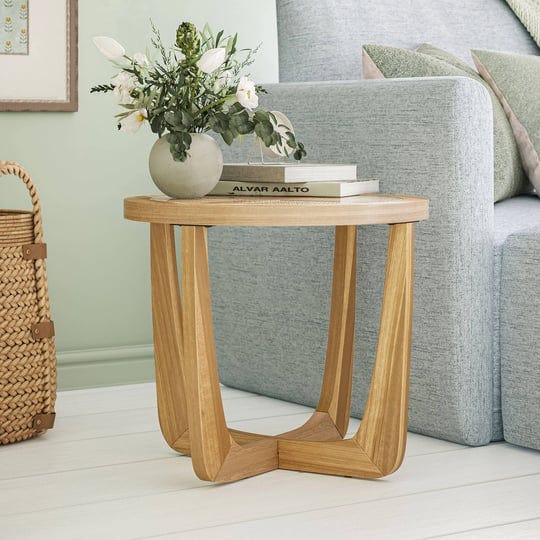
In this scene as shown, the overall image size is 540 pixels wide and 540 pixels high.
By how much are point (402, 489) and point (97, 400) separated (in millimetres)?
865

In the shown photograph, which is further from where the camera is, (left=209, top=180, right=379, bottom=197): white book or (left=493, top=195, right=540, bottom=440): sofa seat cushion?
(left=493, top=195, right=540, bottom=440): sofa seat cushion

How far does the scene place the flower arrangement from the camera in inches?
61.4

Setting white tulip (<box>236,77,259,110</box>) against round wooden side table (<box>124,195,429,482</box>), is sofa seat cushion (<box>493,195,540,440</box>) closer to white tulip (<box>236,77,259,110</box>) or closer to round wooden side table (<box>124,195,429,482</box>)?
round wooden side table (<box>124,195,429,482</box>)

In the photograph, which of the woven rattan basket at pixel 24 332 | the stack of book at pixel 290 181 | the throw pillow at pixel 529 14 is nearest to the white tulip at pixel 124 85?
the stack of book at pixel 290 181

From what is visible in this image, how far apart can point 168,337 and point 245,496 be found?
0.33 metres

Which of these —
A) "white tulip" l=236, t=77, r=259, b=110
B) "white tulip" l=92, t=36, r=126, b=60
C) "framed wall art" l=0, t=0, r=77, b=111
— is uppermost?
"framed wall art" l=0, t=0, r=77, b=111

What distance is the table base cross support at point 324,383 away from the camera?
1.56 metres

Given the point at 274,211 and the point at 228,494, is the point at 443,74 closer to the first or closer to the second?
the point at 274,211

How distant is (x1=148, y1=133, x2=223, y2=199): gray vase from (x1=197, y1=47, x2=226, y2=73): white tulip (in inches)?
4.4

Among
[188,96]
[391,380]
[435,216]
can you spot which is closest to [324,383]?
[391,380]

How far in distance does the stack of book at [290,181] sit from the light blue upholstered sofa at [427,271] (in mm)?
162

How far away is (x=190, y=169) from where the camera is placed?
1.58m

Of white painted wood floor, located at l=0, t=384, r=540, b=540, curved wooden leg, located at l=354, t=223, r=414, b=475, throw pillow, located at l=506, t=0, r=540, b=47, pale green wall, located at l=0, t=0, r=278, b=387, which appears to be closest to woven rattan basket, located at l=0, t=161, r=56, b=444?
white painted wood floor, located at l=0, t=384, r=540, b=540

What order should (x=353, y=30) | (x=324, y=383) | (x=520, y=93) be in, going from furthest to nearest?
(x=353, y=30)
(x=520, y=93)
(x=324, y=383)
